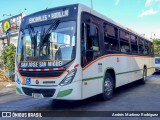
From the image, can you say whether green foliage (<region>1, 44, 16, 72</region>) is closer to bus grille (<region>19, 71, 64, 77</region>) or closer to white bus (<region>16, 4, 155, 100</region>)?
white bus (<region>16, 4, 155, 100</region>)

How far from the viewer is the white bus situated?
6.30 m

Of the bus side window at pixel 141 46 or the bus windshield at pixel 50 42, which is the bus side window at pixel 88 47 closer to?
the bus windshield at pixel 50 42

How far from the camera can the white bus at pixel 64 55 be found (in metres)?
6.30

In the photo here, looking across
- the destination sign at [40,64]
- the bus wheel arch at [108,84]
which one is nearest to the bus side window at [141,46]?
the bus wheel arch at [108,84]

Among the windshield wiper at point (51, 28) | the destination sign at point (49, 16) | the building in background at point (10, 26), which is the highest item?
the building in background at point (10, 26)

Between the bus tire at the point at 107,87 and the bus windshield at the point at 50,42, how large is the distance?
7.23 feet

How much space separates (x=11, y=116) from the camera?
250 inches

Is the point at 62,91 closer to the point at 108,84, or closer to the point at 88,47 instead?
the point at 88,47

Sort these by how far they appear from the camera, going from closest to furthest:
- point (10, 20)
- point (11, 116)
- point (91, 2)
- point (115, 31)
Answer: point (11, 116) < point (115, 31) < point (91, 2) < point (10, 20)

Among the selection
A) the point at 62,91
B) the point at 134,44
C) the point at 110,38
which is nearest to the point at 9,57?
the point at 134,44

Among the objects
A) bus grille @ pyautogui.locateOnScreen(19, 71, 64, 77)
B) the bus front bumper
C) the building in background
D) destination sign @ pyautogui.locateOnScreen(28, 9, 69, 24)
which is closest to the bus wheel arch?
the bus front bumper

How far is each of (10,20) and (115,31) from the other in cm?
2116

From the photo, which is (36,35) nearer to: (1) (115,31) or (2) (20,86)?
(2) (20,86)

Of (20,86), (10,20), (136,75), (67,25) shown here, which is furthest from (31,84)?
(10,20)
